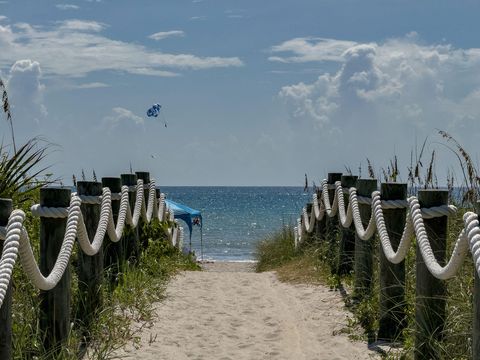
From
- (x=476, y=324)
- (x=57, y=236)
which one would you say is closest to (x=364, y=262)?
(x=57, y=236)

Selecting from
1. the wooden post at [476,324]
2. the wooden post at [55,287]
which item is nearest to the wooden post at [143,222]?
the wooden post at [55,287]

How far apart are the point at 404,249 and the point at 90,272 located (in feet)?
9.27

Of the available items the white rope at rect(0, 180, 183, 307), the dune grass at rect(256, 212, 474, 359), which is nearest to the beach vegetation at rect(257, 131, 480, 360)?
the dune grass at rect(256, 212, 474, 359)

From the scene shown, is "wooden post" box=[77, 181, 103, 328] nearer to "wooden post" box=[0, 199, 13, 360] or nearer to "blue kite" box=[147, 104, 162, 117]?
"wooden post" box=[0, 199, 13, 360]

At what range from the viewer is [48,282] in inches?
222

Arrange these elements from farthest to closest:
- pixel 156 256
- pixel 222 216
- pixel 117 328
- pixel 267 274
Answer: pixel 222 216 → pixel 267 274 → pixel 156 256 → pixel 117 328

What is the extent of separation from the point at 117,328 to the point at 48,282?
191cm

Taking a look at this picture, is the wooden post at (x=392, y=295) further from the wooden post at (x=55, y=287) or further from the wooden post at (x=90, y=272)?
the wooden post at (x=55, y=287)

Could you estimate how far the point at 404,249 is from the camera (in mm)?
6641

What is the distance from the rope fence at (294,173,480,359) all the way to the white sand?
468 mm

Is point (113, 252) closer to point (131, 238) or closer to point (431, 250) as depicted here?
point (131, 238)

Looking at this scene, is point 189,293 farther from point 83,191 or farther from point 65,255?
point 65,255

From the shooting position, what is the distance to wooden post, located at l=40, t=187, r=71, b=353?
20.7ft

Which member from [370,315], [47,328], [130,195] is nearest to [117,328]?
[47,328]
